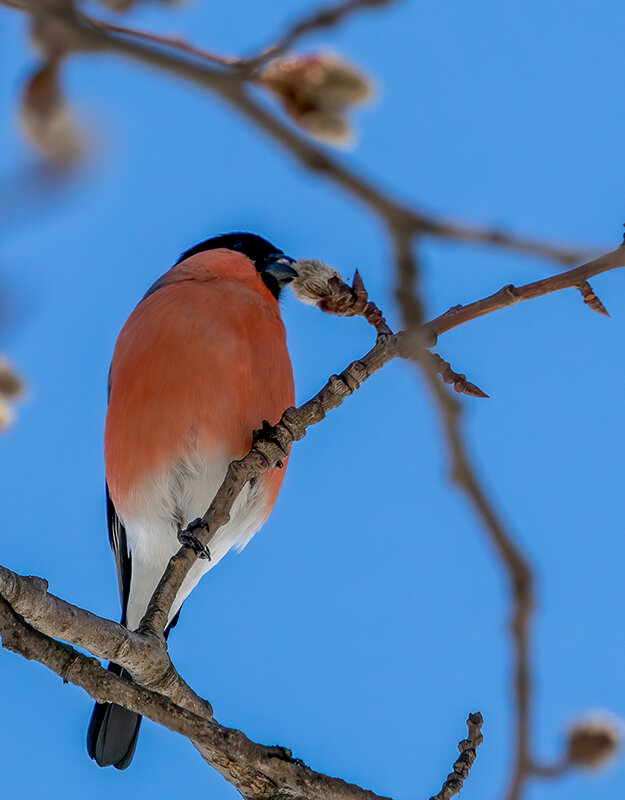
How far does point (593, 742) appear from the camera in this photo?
1.57 metres

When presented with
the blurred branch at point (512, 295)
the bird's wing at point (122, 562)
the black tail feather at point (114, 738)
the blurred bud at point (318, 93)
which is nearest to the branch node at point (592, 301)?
the blurred branch at point (512, 295)

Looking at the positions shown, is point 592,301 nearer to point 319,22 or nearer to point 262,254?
point 319,22

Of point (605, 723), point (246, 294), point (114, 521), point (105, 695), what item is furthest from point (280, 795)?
point (246, 294)

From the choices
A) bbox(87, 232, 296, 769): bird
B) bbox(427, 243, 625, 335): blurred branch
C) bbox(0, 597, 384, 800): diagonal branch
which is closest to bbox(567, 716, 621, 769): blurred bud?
bbox(427, 243, 625, 335): blurred branch

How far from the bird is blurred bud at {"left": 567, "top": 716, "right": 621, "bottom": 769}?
2.05 metres

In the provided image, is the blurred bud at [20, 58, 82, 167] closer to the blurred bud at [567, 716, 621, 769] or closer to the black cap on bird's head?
the blurred bud at [567, 716, 621, 769]

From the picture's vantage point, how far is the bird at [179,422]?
3473 millimetres

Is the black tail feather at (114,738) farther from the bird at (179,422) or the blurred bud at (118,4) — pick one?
the blurred bud at (118,4)

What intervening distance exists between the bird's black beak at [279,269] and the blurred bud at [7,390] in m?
2.56

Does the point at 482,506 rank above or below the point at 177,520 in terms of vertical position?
below

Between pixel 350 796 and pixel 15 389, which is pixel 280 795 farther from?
pixel 15 389

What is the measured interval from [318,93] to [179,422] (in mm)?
2308

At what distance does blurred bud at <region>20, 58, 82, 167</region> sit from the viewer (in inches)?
50.6

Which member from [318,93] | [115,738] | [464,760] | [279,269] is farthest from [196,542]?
[279,269]
